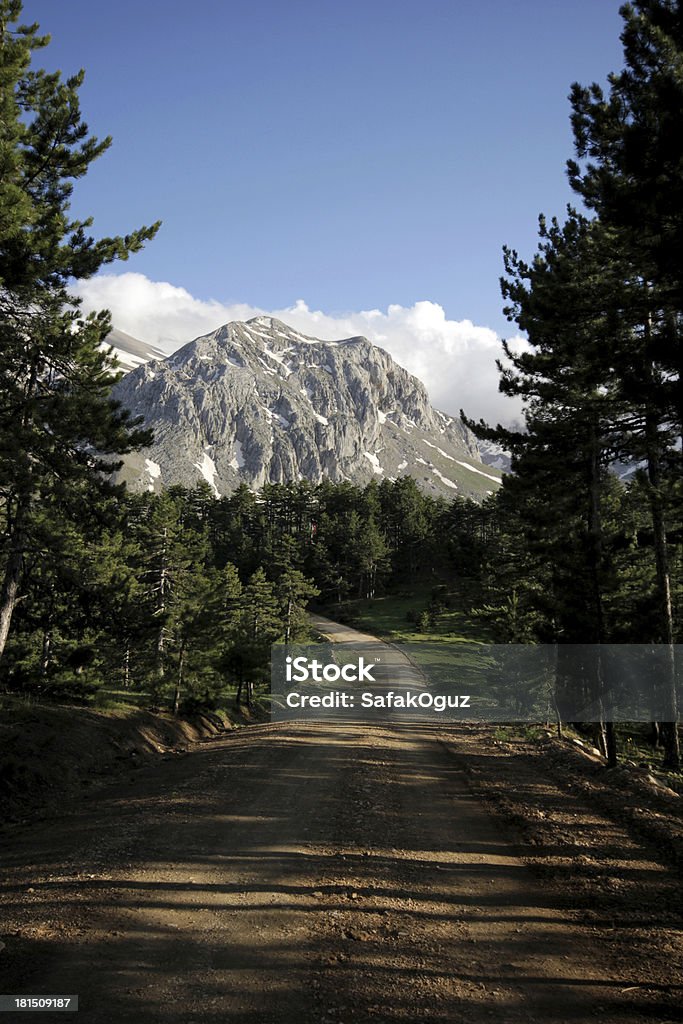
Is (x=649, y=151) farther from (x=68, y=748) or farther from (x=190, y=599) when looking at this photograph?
(x=190, y=599)

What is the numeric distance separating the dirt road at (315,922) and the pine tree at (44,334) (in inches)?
302

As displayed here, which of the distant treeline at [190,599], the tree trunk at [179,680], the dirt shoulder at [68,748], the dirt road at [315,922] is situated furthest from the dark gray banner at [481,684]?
the dirt road at [315,922]

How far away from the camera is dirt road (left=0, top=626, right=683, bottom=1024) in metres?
5.00

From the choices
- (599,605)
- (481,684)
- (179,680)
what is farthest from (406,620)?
(599,605)

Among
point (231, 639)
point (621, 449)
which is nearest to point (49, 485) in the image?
point (621, 449)

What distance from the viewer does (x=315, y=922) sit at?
6457 millimetres

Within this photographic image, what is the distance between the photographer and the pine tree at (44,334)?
44.6ft

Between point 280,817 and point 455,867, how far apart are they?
3.67 metres

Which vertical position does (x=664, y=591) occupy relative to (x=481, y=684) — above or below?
above

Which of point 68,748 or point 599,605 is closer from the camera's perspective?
point 599,605

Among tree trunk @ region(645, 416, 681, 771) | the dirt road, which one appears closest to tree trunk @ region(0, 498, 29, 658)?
the dirt road

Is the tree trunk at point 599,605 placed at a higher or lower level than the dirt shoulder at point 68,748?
higher

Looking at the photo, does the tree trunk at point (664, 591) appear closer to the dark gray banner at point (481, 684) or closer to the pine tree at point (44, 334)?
the dark gray banner at point (481, 684)

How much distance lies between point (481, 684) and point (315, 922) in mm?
34458
